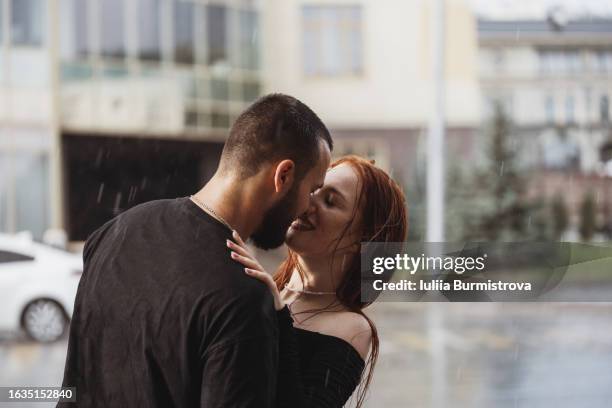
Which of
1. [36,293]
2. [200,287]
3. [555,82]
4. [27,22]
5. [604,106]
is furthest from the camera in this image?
[604,106]

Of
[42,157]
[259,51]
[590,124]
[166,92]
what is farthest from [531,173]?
[590,124]

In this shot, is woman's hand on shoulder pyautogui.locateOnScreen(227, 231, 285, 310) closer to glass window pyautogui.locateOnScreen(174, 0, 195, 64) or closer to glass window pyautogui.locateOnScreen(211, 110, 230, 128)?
glass window pyautogui.locateOnScreen(174, 0, 195, 64)

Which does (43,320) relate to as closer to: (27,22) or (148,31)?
(27,22)

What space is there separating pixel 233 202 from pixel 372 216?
63cm

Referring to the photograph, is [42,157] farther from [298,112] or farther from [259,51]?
[298,112]

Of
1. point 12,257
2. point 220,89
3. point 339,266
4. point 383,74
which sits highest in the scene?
point 383,74

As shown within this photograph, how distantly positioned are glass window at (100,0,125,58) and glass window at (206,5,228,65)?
2469 mm

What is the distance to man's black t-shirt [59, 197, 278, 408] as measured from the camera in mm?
1688

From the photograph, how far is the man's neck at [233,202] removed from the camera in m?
1.88

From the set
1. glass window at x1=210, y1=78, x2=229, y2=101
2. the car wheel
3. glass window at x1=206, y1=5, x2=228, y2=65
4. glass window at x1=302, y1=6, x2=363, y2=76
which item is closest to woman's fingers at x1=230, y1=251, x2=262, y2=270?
the car wheel

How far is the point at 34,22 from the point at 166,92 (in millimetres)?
3565

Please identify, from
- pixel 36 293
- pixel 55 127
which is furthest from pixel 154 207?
pixel 55 127

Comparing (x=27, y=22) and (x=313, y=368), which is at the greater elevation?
(x=27, y=22)

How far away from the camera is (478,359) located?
9.60 metres
